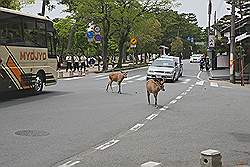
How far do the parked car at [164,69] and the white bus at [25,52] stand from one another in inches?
382

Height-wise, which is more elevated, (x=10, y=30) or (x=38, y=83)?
(x=10, y=30)

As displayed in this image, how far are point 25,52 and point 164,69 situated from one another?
13.4 meters

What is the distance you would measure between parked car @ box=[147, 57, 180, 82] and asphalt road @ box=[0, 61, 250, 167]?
40.2ft

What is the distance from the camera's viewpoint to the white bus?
16.5m

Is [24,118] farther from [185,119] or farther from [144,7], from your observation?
[144,7]

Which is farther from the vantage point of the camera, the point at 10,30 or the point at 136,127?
the point at 10,30

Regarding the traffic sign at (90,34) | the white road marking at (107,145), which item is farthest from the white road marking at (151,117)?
the traffic sign at (90,34)

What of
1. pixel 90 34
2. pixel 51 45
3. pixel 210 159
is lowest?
pixel 210 159

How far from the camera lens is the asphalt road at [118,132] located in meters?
7.47

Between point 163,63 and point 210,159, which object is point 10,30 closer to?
point 210,159

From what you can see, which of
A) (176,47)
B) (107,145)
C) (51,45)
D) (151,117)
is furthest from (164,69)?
(176,47)

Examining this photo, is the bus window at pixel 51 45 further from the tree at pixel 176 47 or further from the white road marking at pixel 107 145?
the tree at pixel 176 47

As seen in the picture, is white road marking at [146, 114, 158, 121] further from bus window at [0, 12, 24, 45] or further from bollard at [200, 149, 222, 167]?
bus window at [0, 12, 24, 45]

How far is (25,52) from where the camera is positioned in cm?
1781
